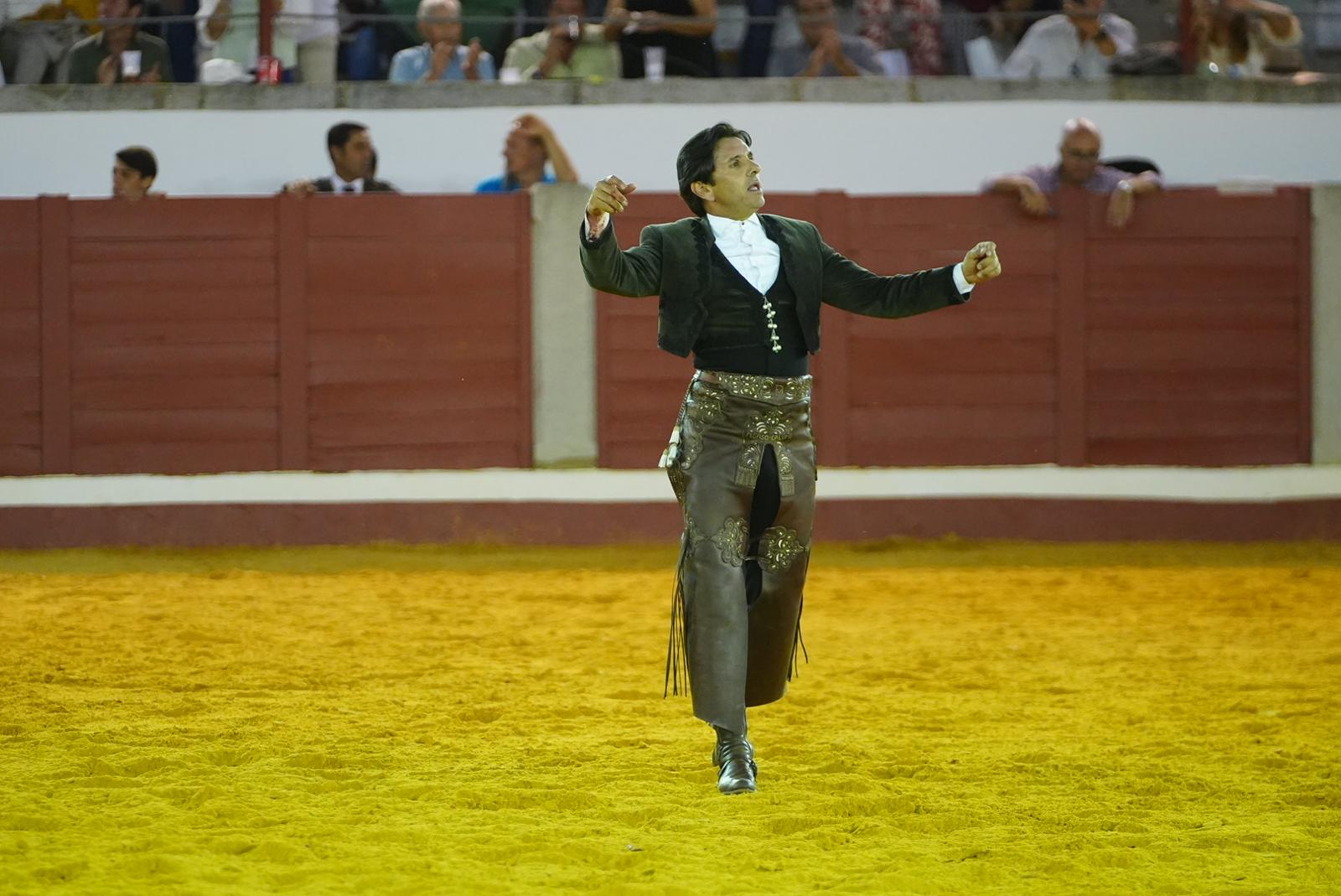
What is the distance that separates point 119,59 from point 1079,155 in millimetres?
5509

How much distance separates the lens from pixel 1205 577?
337 inches

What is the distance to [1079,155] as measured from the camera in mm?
9711

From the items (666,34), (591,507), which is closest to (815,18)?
(666,34)

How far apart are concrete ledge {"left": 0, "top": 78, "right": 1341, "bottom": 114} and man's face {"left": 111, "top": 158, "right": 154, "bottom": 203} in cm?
53

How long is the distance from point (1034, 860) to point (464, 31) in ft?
26.0

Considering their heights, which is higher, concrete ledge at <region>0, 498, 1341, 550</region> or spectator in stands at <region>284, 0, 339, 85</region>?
spectator in stands at <region>284, 0, 339, 85</region>

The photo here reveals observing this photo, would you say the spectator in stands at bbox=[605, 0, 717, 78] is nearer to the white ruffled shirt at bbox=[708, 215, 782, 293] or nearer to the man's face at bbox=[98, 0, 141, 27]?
the man's face at bbox=[98, 0, 141, 27]

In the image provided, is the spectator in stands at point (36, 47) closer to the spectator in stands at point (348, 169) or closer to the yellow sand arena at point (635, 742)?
the spectator in stands at point (348, 169)

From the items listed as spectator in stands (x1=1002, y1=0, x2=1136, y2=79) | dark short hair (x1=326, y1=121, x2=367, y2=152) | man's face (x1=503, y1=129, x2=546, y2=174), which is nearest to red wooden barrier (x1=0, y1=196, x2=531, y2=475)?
man's face (x1=503, y1=129, x2=546, y2=174)

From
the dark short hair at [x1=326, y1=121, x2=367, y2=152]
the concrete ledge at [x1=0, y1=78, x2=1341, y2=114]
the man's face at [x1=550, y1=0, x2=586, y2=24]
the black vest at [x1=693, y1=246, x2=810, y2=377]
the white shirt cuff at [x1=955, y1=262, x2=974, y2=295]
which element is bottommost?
the black vest at [x1=693, y1=246, x2=810, y2=377]

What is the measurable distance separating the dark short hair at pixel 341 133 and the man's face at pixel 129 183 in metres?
1.02

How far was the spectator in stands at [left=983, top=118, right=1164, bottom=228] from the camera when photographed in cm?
977

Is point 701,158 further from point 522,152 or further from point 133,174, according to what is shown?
point 133,174

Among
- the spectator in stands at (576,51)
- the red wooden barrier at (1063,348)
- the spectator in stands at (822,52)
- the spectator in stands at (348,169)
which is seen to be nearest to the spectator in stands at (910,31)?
the spectator in stands at (822,52)
